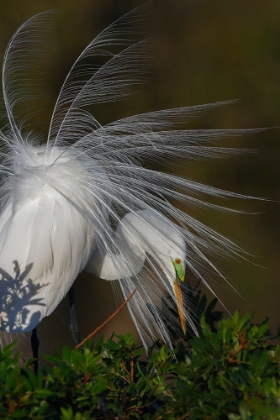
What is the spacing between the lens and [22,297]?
1.44 m

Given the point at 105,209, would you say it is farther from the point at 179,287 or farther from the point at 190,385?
the point at 190,385

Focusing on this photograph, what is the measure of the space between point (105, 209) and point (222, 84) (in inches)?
85.8

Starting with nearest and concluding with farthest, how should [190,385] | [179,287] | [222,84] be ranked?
[190,385]
[179,287]
[222,84]

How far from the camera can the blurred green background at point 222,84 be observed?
3.57 meters

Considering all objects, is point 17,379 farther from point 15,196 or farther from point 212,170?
point 212,170

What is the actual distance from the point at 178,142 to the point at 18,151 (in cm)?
41

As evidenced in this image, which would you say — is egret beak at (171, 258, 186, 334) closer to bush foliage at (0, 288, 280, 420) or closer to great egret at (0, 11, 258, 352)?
great egret at (0, 11, 258, 352)

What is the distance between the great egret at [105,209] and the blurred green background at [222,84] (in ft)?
5.64

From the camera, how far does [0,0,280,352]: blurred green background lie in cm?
357

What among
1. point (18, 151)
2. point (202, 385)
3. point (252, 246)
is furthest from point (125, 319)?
point (202, 385)

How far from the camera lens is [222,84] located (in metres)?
3.70

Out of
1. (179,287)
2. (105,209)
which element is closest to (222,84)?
(105,209)

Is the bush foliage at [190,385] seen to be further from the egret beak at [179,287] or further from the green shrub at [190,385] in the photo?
the egret beak at [179,287]

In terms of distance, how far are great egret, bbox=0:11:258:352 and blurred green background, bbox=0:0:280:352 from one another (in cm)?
172
